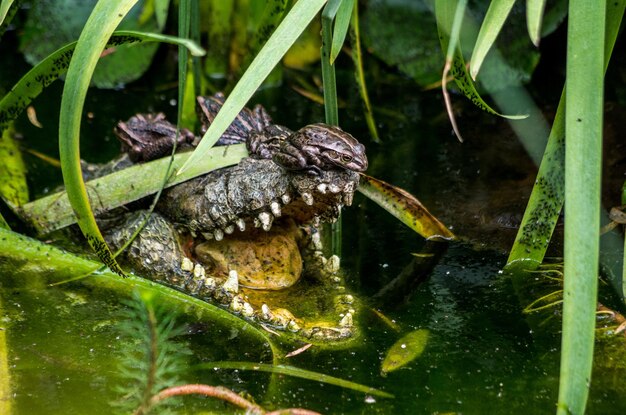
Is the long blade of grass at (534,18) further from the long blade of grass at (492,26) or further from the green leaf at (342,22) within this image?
the green leaf at (342,22)

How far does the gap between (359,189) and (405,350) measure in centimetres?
62

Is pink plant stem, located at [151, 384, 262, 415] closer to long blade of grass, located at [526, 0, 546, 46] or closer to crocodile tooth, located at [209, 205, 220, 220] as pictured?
crocodile tooth, located at [209, 205, 220, 220]

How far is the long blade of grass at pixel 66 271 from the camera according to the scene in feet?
7.54

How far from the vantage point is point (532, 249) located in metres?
2.44

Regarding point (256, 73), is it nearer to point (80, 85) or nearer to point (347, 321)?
point (80, 85)

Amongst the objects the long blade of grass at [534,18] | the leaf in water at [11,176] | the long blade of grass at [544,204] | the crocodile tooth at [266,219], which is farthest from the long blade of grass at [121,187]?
the long blade of grass at [534,18]

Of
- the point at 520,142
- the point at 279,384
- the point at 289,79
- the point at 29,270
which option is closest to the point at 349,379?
the point at 279,384

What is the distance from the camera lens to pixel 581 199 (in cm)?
165

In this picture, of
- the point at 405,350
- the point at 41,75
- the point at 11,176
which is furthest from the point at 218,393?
the point at 11,176

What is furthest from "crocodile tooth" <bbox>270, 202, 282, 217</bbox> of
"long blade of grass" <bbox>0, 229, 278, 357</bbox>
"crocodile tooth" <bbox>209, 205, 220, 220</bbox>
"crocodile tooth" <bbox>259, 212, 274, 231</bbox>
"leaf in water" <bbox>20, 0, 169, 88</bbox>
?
"leaf in water" <bbox>20, 0, 169, 88</bbox>

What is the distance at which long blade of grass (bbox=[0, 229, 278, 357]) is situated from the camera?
2.30 m

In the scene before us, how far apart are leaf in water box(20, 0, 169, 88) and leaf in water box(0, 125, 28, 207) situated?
1182 mm

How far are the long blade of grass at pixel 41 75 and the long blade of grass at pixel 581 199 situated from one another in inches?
40.7

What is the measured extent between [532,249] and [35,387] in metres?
1.35
